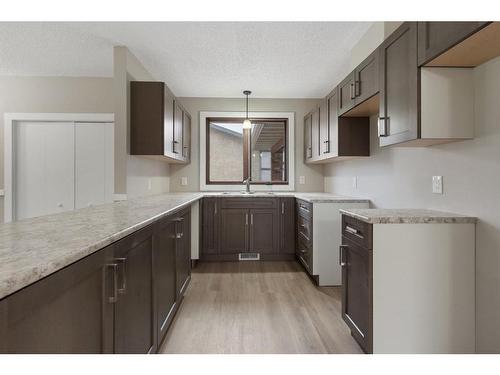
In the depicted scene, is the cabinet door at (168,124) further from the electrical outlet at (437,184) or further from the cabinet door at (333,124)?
the electrical outlet at (437,184)

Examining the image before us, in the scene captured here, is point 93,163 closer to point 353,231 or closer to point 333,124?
point 333,124

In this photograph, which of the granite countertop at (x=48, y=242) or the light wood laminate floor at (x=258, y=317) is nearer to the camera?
the granite countertop at (x=48, y=242)

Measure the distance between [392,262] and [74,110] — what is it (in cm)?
392

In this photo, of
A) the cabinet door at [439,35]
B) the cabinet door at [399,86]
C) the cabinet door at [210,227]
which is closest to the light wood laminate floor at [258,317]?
the cabinet door at [210,227]

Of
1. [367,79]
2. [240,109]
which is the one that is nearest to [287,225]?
[240,109]

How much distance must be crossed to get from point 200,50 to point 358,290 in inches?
99.2

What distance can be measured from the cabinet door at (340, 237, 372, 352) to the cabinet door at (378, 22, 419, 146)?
0.73 metres

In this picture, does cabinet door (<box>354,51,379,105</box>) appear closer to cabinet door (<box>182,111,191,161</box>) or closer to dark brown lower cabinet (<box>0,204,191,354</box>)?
dark brown lower cabinet (<box>0,204,191,354</box>)

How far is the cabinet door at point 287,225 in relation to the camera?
393 cm

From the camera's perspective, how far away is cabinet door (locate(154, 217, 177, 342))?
1.76 meters

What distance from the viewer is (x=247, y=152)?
470cm

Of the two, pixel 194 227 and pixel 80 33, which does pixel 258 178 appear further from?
pixel 80 33

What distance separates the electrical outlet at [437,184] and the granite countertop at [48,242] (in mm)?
1734

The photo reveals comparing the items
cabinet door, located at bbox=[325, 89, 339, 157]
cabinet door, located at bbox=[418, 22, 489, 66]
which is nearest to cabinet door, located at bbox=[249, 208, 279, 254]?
cabinet door, located at bbox=[325, 89, 339, 157]
